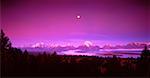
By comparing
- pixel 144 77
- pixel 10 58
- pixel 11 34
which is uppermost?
pixel 11 34

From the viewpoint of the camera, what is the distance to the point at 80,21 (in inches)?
259

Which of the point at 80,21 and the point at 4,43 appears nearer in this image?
the point at 4,43

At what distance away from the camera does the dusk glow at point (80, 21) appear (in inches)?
257

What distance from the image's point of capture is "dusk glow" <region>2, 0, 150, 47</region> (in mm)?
6520

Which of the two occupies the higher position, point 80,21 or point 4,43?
point 80,21

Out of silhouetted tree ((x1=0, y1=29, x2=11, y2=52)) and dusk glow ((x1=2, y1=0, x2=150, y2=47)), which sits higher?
dusk glow ((x1=2, y1=0, x2=150, y2=47))

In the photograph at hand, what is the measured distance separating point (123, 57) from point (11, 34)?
2.11 m

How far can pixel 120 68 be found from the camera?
6484mm

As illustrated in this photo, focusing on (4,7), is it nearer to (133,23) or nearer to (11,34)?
(11,34)

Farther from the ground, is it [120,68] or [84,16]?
[84,16]

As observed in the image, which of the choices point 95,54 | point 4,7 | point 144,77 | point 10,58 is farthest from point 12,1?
point 144,77

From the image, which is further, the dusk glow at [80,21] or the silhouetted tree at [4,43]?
the dusk glow at [80,21]

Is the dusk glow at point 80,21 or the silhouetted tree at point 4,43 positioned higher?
the dusk glow at point 80,21

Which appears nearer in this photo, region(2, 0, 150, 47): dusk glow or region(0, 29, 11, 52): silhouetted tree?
region(0, 29, 11, 52): silhouetted tree
